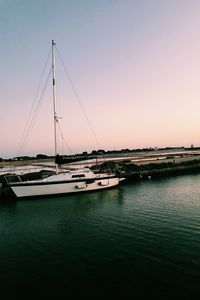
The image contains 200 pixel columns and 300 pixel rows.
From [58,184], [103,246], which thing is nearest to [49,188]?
[58,184]

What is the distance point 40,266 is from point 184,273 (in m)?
8.06

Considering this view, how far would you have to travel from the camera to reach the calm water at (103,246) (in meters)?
14.4

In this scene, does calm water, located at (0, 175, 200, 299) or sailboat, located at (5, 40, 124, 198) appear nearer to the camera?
calm water, located at (0, 175, 200, 299)

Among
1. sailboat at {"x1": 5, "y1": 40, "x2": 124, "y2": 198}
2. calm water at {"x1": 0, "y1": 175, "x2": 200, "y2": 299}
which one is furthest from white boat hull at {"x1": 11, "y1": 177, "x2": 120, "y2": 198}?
calm water at {"x1": 0, "y1": 175, "x2": 200, "y2": 299}

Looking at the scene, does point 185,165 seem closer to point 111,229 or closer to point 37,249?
point 111,229

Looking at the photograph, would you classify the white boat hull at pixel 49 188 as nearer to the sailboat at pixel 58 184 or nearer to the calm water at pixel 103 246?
the sailboat at pixel 58 184

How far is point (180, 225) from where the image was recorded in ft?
75.4

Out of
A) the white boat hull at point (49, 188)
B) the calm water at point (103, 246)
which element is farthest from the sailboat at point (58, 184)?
the calm water at point (103, 246)

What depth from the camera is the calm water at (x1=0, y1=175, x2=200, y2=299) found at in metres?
14.4

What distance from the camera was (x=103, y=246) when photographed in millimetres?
19547

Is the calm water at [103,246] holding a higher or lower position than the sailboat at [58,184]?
lower

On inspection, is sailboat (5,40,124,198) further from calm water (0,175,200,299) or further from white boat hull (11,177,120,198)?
calm water (0,175,200,299)

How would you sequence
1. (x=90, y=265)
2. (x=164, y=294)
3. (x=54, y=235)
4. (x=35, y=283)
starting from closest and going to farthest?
(x=164, y=294)
(x=35, y=283)
(x=90, y=265)
(x=54, y=235)

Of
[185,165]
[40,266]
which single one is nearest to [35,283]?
[40,266]
